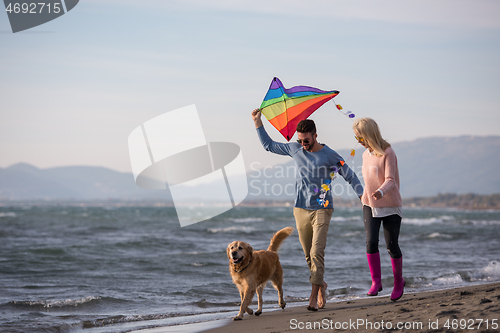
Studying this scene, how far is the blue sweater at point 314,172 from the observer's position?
15.8 ft

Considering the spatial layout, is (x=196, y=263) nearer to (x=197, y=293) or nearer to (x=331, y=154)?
(x=197, y=293)

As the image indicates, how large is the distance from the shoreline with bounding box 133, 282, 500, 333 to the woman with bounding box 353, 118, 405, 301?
2.65ft

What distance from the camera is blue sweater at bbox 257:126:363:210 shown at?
190 inches

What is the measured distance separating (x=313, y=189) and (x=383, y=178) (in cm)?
79

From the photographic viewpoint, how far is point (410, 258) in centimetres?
1171

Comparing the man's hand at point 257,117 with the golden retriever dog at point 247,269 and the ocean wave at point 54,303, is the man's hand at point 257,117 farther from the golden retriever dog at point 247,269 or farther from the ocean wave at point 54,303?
the ocean wave at point 54,303

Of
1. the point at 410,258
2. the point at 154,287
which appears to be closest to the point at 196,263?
the point at 154,287

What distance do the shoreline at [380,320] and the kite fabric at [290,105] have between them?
2.18m

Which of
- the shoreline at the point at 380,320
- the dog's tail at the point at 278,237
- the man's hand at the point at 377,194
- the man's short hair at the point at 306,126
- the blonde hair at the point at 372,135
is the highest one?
the man's short hair at the point at 306,126

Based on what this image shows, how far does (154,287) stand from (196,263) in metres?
2.92

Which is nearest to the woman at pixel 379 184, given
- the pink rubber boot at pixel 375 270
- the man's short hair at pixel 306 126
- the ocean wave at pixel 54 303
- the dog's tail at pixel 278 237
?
the pink rubber boot at pixel 375 270

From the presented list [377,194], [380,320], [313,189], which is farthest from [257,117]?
[380,320]

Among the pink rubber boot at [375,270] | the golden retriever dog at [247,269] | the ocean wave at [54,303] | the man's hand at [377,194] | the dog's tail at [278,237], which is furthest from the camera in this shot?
the ocean wave at [54,303]

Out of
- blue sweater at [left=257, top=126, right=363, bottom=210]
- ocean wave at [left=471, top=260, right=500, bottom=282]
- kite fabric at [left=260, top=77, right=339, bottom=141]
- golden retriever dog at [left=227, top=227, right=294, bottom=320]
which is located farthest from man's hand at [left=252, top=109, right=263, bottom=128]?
ocean wave at [left=471, top=260, right=500, bottom=282]
